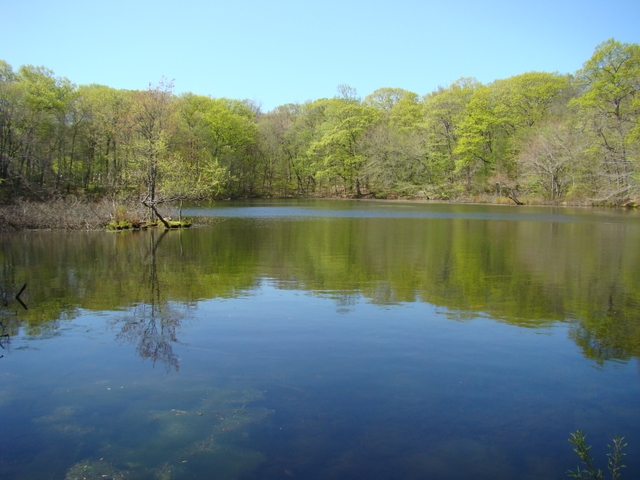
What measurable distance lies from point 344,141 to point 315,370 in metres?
66.6

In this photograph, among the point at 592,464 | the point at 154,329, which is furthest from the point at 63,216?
the point at 592,464

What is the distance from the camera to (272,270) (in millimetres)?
15164

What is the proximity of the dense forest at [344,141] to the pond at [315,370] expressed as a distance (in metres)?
16.8

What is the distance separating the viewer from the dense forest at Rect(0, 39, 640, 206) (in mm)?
30969

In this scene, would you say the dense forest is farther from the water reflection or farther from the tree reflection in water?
the tree reflection in water

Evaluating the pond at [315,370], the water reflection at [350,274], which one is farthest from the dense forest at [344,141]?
the pond at [315,370]

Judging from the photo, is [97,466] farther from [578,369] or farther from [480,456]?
[578,369]

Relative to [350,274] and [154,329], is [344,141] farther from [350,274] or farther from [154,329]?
[154,329]

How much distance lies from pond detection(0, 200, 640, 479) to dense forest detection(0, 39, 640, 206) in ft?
55.1

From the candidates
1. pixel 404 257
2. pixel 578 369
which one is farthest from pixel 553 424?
pixel 404 257

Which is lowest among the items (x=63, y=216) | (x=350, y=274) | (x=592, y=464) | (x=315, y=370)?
(x=592, y=464)

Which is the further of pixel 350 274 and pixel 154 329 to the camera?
pixel 350 274

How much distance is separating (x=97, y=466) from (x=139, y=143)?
25093mm

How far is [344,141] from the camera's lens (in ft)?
235
